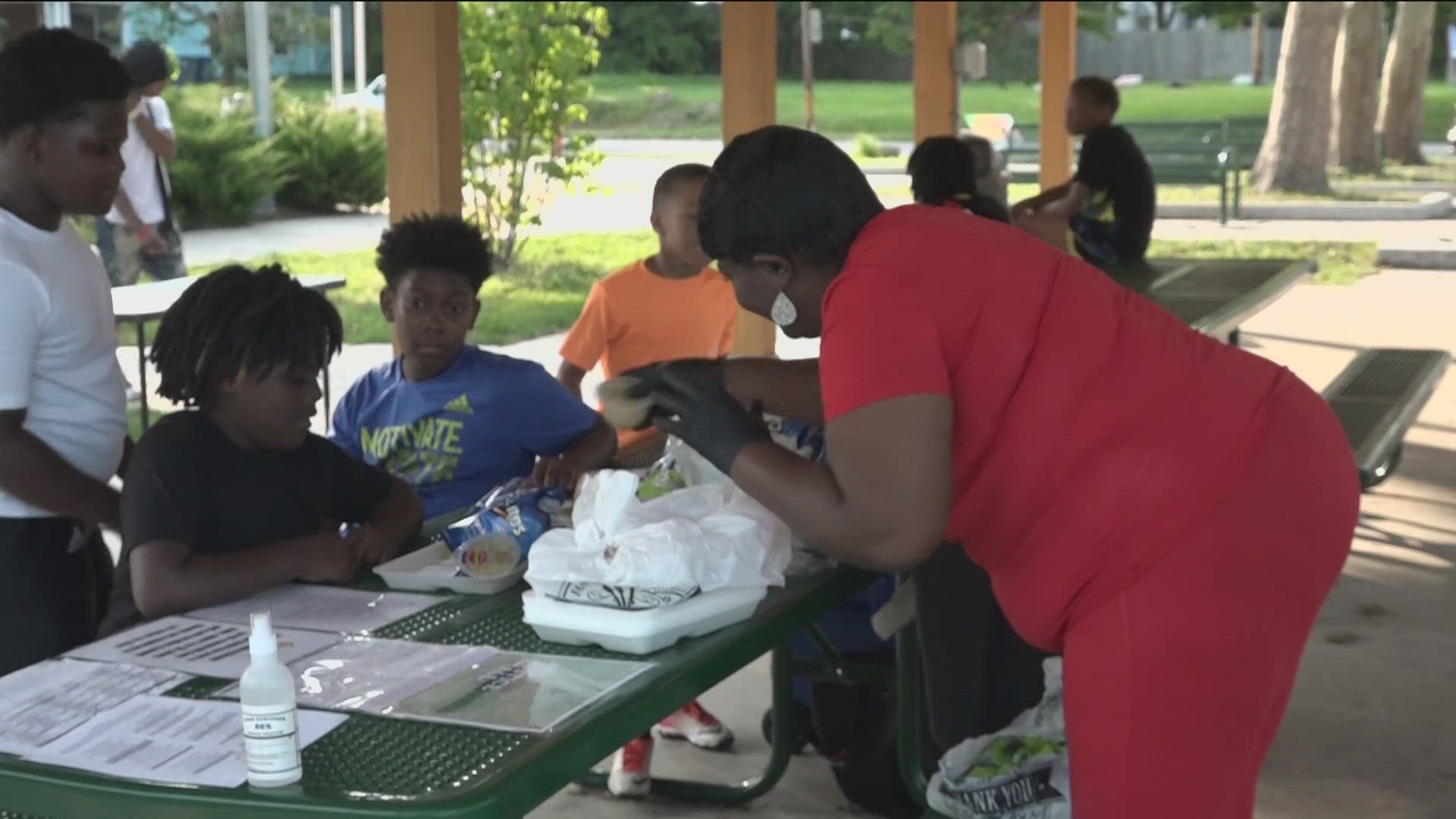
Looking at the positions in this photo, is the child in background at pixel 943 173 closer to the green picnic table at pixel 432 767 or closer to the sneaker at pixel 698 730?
the sneaker at pixel 698 730

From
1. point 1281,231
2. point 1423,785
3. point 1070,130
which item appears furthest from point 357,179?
point 1423,785

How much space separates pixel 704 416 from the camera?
2.24 meters

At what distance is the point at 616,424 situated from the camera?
2590 mm

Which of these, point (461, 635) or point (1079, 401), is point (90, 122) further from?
point (1079, 401)

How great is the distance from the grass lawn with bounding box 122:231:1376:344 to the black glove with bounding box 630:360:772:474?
292 inches

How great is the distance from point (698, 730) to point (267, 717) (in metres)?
2.45

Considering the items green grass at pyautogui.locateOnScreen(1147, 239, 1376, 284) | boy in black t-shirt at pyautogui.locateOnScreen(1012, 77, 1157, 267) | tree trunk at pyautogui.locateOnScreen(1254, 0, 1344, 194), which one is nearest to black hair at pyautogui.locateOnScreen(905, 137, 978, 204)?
boy in black t-shirt at pyautogui.locateOnScreen(1012, 77, 1157, 267)

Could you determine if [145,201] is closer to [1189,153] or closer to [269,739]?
[269,739]

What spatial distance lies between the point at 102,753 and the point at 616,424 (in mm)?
949

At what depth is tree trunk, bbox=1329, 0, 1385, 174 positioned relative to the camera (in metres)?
18.9

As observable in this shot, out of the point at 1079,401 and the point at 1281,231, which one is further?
the point at 1281,231

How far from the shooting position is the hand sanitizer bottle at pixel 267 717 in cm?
174

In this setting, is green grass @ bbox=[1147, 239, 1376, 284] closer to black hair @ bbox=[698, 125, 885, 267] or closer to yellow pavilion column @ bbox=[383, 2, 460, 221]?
yellow pavilion column @ bbox=[383, 2, 460, 221]

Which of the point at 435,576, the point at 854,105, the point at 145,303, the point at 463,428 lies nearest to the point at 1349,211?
the point at 145,303
